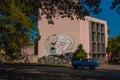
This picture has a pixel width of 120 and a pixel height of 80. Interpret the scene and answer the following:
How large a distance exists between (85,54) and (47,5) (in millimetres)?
52469

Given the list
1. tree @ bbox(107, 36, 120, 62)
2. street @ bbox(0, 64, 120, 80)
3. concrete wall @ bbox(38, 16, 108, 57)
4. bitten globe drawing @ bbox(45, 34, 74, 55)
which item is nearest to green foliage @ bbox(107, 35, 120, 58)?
tree @ bbox(107, 36, 120, 62)

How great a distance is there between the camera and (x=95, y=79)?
28500mm

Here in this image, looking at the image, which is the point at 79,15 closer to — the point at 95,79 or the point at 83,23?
the point at 95,79

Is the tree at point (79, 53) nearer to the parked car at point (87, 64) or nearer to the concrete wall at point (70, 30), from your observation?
the concrete wall at point (70, 30)

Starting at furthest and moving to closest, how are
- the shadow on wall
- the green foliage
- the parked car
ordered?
the green foliage → the shadow on wall → the parked car

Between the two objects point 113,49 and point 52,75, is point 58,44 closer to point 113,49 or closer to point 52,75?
point 113,49

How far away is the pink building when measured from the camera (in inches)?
3110

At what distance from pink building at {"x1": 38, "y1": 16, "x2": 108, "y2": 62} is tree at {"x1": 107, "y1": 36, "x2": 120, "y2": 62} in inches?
241

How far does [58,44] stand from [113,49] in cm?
1532

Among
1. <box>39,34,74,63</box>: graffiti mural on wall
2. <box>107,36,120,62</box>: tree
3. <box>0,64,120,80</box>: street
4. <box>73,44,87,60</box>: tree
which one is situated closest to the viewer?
<box>0,64,120,80</box>: street

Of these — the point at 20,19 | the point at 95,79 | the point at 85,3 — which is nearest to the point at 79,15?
the point at 85,3

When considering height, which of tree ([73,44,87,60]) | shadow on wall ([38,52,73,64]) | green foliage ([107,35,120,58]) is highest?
green foliage ([107,35,120,58])

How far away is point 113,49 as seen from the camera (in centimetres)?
8881

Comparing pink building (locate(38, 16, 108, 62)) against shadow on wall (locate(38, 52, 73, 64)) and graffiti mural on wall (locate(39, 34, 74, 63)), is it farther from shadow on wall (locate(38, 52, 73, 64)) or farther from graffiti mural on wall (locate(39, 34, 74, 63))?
shadow on wall (locate(38, 52, 73, 64))
